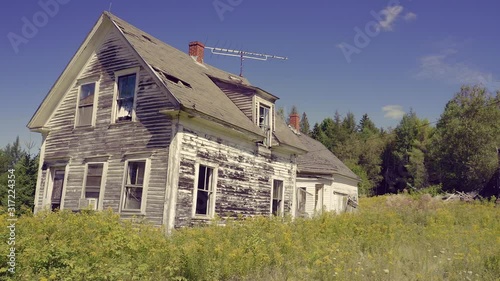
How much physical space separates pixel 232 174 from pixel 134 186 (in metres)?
3.67

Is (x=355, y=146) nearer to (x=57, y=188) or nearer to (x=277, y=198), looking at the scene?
(x=277, y=198)

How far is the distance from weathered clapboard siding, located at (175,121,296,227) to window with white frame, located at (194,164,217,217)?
245 millimetres

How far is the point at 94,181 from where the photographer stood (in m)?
14.2

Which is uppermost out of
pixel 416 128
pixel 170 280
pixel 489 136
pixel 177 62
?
pixel 416 128

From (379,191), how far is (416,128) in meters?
10.5

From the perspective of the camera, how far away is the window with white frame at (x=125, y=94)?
46.7 feet

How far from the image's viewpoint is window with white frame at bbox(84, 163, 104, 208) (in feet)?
45.9

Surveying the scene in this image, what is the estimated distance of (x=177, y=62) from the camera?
1688 cm

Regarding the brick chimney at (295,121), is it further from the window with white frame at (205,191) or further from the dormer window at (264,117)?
the window with white frame at (205,191)

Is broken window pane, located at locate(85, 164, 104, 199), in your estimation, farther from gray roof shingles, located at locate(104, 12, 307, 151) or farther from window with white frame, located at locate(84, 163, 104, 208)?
gray roof shingles, located at locate(104, 12, 307, 151)

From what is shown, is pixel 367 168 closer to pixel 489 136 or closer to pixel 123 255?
pixel 489 136

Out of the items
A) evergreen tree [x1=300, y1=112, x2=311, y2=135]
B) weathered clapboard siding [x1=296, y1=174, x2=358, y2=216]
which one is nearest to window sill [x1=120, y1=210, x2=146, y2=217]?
weathered clapboard siding [x1=296, y1=174, x2=358, y2=216]

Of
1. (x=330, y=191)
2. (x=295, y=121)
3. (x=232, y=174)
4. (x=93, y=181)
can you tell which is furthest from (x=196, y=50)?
(x=330, y=191)

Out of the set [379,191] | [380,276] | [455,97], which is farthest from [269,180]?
[379,191]
